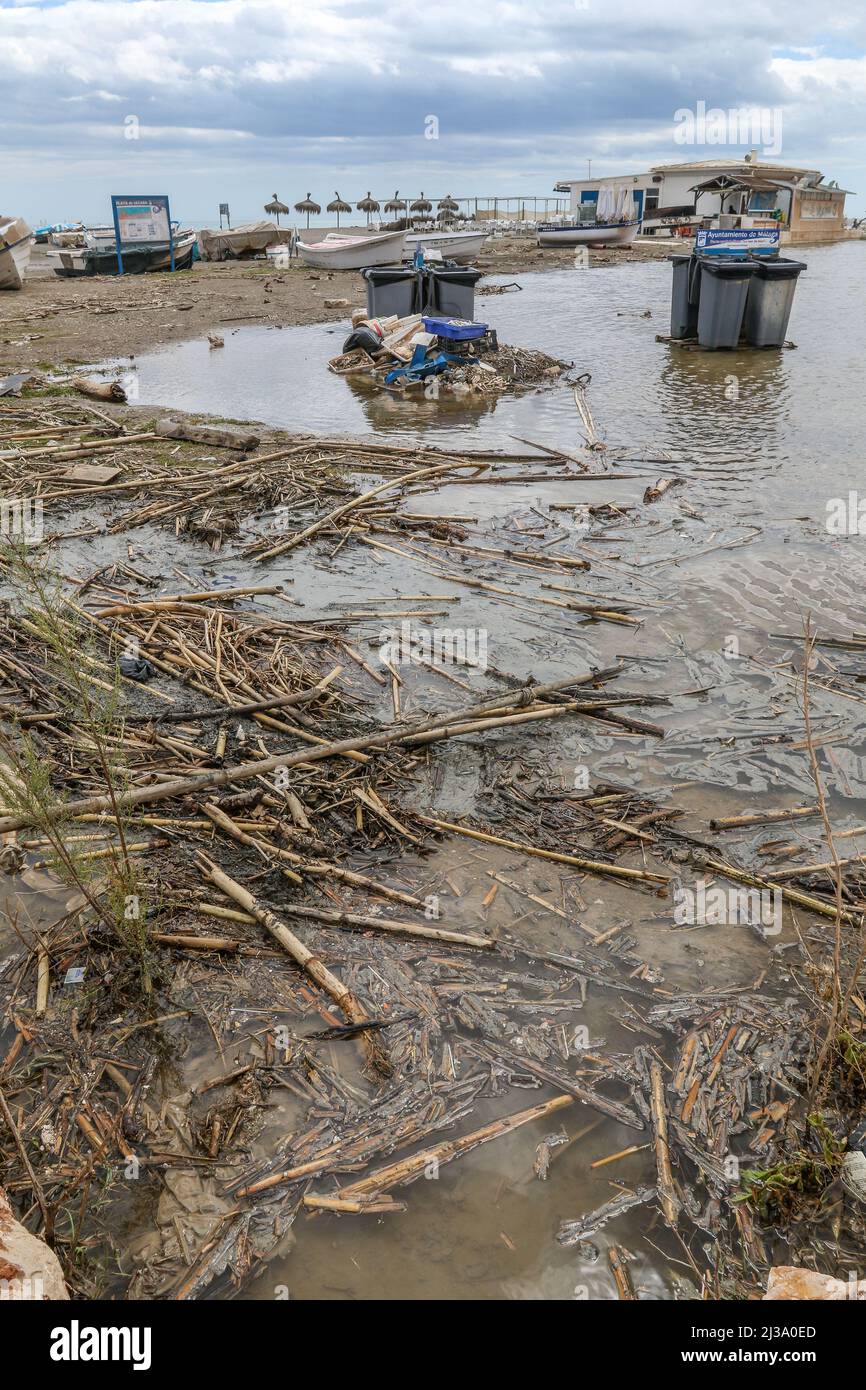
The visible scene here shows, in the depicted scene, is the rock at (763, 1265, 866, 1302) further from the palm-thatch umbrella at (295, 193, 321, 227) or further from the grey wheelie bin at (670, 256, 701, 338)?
the palm-thatch umbrella at (295, 193, 321, 227)

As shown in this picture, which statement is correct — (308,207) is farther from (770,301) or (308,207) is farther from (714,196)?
(770,301)

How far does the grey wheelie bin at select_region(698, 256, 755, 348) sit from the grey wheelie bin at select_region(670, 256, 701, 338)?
423mm

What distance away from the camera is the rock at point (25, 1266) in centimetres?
270

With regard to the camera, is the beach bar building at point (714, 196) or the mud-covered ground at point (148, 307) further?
the beach bar building at point (714, 196)

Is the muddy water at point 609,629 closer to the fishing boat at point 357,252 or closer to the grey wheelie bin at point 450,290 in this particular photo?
the grey wheelie bin at point 450,290

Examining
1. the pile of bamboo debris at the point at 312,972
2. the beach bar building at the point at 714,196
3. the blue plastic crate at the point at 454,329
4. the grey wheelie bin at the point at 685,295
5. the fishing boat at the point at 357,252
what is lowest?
the pile of bamboo debris at the point at 312,972

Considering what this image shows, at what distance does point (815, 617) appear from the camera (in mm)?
8414

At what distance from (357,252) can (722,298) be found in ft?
78.4

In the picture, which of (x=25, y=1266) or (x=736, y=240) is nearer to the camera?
(x=25, y=1266)

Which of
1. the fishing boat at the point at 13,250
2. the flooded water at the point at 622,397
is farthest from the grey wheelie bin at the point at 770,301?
the fishing boat at the point at 13,250

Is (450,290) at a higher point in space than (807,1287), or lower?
higher

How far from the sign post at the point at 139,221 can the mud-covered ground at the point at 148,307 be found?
1540 millimetres

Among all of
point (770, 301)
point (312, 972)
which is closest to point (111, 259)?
point (770, 301)

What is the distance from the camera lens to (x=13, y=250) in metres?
30.6
